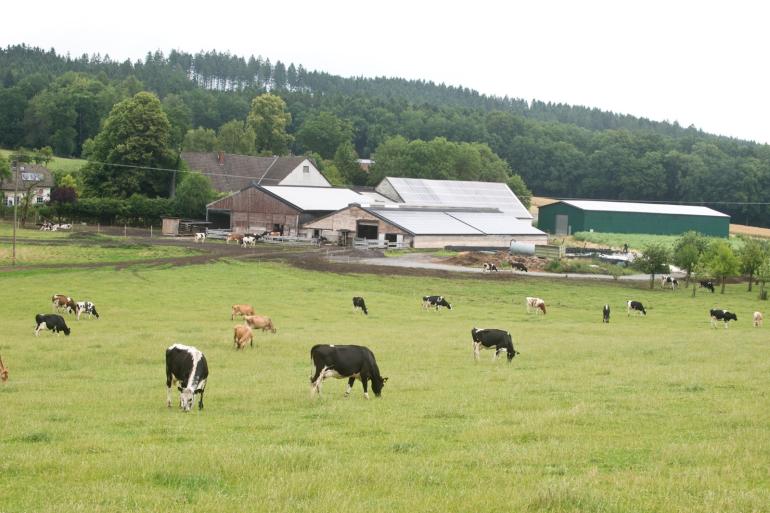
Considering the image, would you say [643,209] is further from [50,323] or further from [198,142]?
[50,323]

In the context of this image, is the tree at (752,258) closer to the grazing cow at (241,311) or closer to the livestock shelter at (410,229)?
the livestock shelter at (410,229)

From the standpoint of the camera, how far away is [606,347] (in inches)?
1145

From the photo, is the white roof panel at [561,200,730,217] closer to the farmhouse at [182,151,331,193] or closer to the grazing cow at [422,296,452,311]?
the farmhouse at [182,151,331,193]

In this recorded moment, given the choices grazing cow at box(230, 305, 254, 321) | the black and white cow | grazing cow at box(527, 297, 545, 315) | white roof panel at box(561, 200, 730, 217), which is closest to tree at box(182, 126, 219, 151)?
white roof panel at box(561, 200, 730, 217)

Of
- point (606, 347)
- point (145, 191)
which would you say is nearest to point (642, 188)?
point (145, 191)

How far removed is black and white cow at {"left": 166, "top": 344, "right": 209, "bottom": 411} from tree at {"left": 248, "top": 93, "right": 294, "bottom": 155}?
430 feet

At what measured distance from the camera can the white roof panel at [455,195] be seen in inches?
4309

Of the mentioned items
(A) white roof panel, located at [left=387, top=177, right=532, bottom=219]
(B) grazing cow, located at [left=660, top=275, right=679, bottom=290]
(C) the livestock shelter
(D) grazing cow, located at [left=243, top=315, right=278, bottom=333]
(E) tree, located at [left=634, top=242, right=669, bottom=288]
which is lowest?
(D) grazing cow, located at [left=243, top=315, right=278, bottom=333]

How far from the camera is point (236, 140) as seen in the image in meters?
140

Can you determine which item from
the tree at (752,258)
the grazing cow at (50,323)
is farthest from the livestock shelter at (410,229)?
the grazing cow at (50,323)

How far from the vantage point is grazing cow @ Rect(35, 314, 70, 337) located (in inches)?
1195

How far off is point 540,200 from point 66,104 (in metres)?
85.1

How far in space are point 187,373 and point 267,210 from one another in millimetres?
74032

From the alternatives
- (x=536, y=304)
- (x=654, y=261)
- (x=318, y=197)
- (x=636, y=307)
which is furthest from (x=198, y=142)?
(x=636, y=307)
